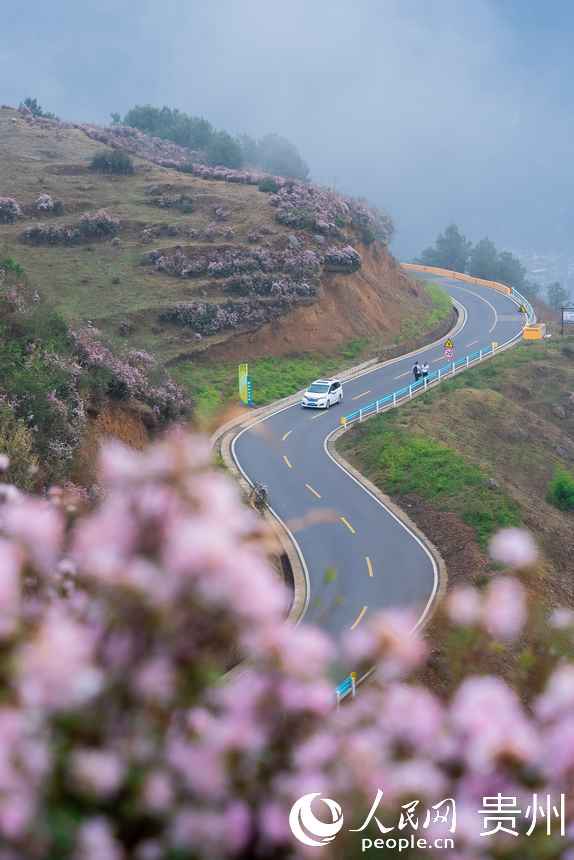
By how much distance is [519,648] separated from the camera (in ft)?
55.9

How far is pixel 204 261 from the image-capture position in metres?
50.2

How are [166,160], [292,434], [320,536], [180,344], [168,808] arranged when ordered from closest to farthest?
[168,808] → [320,536] → [292,434] → [180,344] → [166,160]

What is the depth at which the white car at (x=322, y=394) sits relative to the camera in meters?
39.7

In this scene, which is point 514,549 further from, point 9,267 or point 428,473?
point 428,473

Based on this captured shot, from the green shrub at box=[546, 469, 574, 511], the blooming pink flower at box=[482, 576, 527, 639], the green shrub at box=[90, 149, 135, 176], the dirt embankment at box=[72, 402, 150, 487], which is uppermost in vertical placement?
the green shrub at box=[90, 149, 135, 176]

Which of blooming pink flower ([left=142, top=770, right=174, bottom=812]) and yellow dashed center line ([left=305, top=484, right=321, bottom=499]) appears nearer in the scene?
blooming pink flower ([left=142, top=770, right=174, bottom=812])

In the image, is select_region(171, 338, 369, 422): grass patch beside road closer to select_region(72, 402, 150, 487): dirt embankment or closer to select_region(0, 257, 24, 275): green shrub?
select_region(72, 402, 150, 487): dirt embankment

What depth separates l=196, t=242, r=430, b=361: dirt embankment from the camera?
46406mm

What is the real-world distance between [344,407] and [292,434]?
532 centimetres

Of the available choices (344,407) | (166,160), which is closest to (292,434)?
(344,407)

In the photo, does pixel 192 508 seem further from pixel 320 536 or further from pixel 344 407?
pixel 344 407

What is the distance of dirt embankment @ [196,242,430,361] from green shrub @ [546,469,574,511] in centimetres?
1958

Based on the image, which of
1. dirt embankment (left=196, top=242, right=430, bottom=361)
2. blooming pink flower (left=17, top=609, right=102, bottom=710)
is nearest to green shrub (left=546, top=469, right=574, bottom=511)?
dirt embankment (left=196, top=242, right=430, bottom=361)

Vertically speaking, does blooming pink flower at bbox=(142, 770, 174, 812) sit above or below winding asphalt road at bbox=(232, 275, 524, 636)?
above
